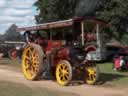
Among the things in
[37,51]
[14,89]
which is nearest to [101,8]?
[37,51]

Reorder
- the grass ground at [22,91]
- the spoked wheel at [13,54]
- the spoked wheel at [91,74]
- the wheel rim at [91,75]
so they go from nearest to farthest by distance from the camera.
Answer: the grass ground at [22,91] → the spoked wheel at [91,74] → the wheel rim at [91,75] → the spoked wheel at [13,54]

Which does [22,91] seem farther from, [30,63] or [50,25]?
[30,63]

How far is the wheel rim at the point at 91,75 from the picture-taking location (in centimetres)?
1877

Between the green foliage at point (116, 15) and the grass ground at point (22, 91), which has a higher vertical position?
the green foliage at point (116, 15)

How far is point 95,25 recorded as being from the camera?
18.7 metres

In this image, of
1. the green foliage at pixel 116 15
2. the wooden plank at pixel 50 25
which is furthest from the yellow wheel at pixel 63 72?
the green foliage at pixel 116 15

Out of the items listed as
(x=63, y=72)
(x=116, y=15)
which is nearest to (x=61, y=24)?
(x=63, y=72)

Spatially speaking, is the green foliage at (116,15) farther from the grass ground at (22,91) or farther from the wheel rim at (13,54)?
the grass ground at (22,91)

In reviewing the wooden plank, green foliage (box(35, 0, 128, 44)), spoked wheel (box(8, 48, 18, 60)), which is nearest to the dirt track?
the wooden plank

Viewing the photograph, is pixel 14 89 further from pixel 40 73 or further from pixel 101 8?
pixel 101 8

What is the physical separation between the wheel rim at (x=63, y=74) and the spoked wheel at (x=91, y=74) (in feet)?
3.28

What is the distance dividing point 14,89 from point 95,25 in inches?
170

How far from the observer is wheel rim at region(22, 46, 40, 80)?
64.8 ft

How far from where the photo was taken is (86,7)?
1556 inches
